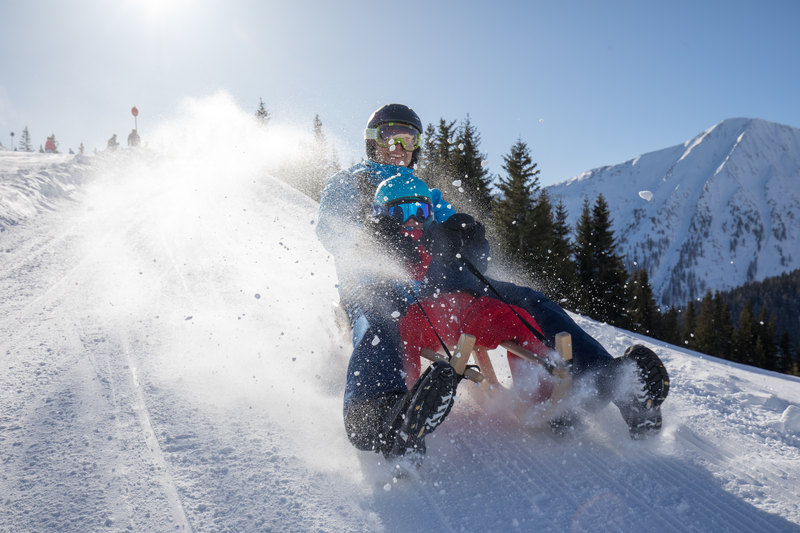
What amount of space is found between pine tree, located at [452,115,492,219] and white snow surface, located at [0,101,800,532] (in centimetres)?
1471

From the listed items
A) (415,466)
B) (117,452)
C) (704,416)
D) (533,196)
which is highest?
(533,196)

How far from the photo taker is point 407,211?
2.92m

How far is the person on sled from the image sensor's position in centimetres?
186

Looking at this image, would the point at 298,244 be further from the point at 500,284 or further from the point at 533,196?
the point at 533,196

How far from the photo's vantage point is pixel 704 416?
8.75 feet

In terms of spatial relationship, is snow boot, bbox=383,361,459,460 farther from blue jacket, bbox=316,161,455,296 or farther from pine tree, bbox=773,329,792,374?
pine tree, bbox=773,329,792,374

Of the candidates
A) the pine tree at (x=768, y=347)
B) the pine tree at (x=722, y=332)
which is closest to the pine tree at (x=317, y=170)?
the pine tree at (x=722, y=332)

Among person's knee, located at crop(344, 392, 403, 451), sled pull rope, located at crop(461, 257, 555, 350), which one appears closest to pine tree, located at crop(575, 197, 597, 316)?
sled pull rope, located at crop(461, 257, 555, 350)

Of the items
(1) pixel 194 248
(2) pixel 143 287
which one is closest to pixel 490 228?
(1) pixel 194 248

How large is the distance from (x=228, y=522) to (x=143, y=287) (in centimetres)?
382

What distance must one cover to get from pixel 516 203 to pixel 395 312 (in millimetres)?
17914

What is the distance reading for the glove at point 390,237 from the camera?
270cm

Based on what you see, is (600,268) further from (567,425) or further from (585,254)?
(567,425)

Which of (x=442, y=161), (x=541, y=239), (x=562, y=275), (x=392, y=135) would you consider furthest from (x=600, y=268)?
(x=392, y=135)
